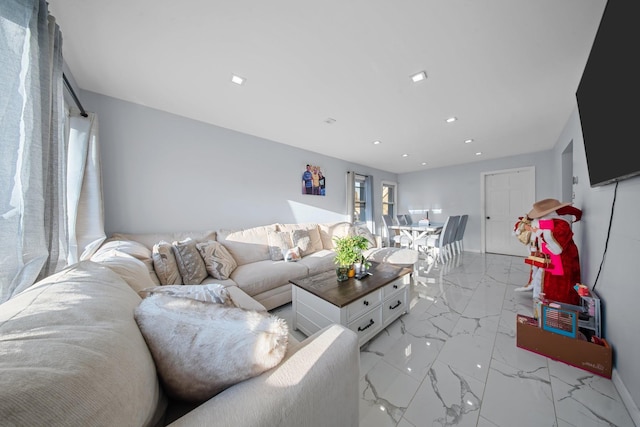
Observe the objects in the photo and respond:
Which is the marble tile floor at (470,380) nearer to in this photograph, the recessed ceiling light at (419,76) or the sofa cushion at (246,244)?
the sofa cushion at (246,244)

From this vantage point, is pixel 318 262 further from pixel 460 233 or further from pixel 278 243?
pixel 460 233

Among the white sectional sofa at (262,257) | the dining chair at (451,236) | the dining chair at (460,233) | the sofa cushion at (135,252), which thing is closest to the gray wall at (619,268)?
the white sectional sofa at (262,257)

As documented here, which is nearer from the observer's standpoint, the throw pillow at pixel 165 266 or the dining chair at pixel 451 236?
the throw pillow at pixel 165 266

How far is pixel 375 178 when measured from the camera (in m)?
5.45

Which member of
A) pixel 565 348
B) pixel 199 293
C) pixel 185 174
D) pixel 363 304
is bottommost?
pixel 565 348

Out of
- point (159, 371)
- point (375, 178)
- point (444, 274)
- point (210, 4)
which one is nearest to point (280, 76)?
point (210, 4)

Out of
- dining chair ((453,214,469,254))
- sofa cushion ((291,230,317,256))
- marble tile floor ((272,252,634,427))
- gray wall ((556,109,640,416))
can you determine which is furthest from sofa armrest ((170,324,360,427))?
dining chair ((453,214,469,254))

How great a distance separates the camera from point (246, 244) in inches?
104

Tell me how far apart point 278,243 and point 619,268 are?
2.92 metres

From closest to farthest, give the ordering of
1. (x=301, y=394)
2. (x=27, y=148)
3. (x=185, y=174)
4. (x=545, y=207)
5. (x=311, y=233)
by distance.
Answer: (x=301, y=394) → (x=27, y=148) → (x=545, y=207) → (x=185, y=174) → (x=311, y=233)

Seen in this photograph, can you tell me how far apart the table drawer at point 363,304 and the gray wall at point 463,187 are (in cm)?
431

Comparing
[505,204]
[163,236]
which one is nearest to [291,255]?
[163,236]

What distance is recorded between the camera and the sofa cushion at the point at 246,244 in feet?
8.30

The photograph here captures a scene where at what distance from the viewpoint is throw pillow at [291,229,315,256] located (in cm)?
292
